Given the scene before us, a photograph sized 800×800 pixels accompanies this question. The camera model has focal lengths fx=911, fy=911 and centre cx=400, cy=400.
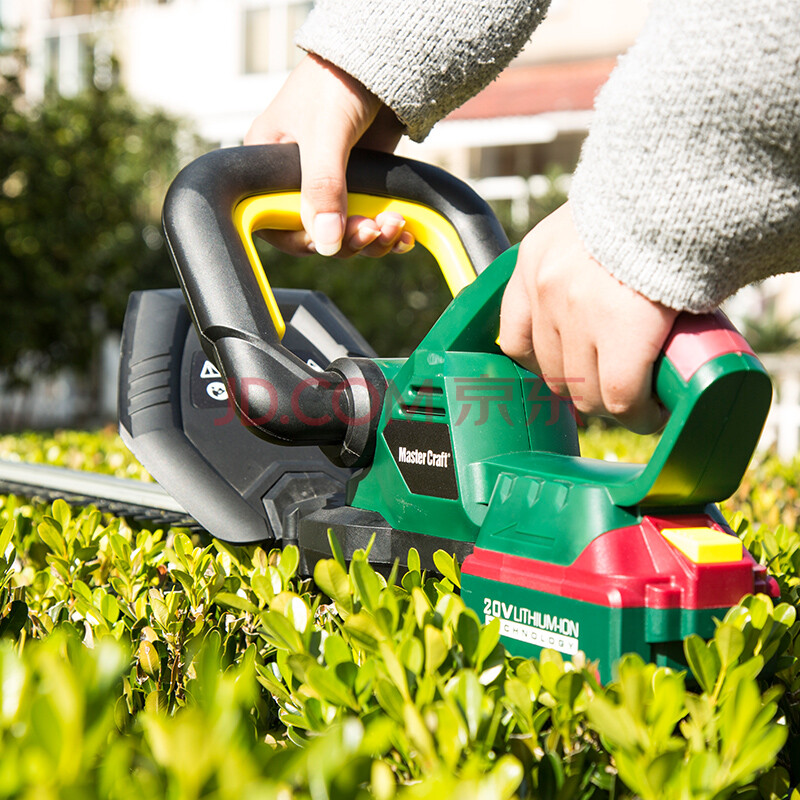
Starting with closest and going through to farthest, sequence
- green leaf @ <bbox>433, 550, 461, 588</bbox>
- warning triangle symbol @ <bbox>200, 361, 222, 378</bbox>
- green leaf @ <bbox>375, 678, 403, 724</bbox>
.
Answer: green leaf @ <bbox>375, 678, 403, 724</bbox>
green leaf @ <bbox>433, 550, 461, 588</bbox>
warning triangle symbol @ <bbox>200, 361, 222, 378</bbox>

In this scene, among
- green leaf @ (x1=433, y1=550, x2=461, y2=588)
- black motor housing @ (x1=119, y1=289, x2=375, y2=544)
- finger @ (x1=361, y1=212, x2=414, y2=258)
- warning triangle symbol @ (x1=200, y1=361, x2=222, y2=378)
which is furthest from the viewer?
warning triangle symbol @ (x1=200, y1=361, x2=222, y2=378)

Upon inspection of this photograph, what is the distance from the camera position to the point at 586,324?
1280mm

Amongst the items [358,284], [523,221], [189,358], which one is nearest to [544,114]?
[523,221]

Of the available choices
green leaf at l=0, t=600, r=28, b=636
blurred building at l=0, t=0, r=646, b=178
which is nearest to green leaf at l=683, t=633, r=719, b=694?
green leaf at l=0, t=600, r=28, b=636

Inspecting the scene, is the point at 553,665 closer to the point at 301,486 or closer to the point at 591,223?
the point at 591,223

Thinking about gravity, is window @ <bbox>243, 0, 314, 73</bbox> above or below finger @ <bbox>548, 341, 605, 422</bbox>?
below

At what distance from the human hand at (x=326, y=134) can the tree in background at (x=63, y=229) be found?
1032 cm

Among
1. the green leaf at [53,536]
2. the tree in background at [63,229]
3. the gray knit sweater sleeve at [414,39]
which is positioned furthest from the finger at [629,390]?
the tree in background at [63,229]

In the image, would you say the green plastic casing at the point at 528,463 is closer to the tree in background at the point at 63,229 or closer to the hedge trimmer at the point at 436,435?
the hedge trimmer at the point at 436,435

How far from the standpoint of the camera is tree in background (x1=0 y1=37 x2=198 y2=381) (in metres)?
11.4

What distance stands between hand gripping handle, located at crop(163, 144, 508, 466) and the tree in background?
10394 mm

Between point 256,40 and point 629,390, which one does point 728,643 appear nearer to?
point 629,390

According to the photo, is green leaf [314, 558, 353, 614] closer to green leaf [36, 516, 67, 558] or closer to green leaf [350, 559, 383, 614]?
green leaf [350, 559, 383, 614]

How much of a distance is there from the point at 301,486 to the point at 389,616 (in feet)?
3.20
